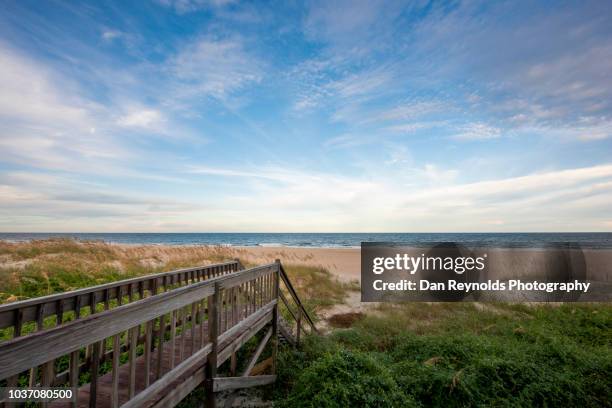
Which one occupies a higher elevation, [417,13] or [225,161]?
[417,13]

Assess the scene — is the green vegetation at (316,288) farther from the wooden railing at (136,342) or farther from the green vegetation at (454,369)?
the wooden railing at (136,342)

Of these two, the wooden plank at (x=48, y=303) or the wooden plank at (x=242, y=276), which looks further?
the wooden plank at (x=242, y=276)

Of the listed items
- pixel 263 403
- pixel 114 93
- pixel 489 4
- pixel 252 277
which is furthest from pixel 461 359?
pixel 114 93

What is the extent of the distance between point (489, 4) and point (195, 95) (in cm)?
1319

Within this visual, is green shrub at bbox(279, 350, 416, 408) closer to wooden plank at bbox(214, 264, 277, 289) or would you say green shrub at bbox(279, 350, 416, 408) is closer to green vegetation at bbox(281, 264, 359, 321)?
wooden plank at bbox(214, 264, 277, 289)

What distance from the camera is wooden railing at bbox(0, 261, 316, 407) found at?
2.09m

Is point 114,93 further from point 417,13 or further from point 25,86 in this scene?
point 417,13

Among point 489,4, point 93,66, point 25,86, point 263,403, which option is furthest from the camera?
point 489,4

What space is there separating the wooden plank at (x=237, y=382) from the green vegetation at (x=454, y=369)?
341 mm

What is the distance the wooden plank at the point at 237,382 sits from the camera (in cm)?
474

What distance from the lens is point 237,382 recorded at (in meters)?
5.30

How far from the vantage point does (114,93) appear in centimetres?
1281

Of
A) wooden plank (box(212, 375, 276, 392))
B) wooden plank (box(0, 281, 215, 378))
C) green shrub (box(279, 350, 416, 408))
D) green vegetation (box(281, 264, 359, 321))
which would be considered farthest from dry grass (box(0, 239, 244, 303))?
green shrub (box(279, 350, 416, 408))

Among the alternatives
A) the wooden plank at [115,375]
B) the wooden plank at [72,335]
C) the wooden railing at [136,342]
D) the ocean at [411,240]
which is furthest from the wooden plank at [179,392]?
the ocean at [411,240]
